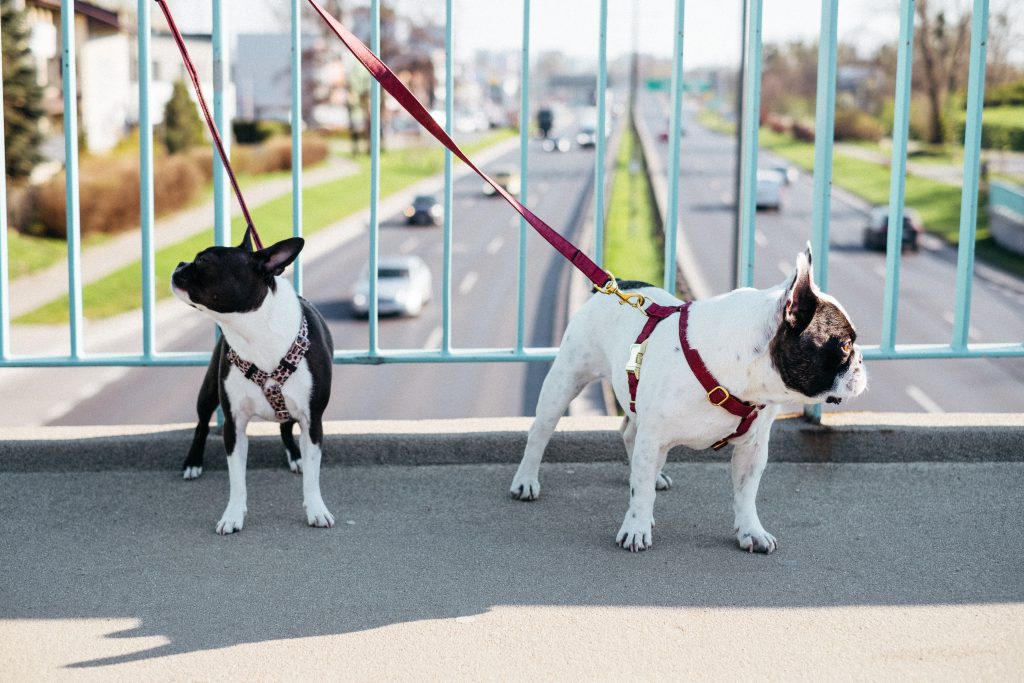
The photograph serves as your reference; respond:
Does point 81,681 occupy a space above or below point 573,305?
above

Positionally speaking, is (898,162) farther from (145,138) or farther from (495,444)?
(145,138)

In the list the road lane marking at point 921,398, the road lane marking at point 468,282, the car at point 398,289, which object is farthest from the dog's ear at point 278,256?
the road lane marking at point 468,282

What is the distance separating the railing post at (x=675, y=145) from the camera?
491 cm

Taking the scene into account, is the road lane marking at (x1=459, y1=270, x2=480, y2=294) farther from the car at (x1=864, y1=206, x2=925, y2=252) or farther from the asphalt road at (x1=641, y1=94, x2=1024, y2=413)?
the car at (x1=864, y1=206, x2=925, y2=252)

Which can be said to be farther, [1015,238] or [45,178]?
[45,178]

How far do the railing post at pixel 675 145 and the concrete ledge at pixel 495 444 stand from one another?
753 mm

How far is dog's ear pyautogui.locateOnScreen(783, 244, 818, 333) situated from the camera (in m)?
3.55

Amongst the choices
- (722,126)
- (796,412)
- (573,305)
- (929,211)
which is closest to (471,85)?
(722,126)

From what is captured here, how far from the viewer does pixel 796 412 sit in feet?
17.3

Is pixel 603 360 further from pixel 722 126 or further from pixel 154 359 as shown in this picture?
pixel 722 126

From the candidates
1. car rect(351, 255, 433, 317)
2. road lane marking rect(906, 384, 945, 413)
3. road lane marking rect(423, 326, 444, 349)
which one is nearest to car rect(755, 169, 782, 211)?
car rect(351, 255, 433, 317)

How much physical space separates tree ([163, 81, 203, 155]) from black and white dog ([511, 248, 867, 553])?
56.0 metres

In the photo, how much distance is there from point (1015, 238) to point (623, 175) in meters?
28.9

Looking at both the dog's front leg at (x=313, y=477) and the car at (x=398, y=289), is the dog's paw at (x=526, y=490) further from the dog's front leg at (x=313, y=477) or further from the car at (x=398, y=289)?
the car at (x=398, y=289)
